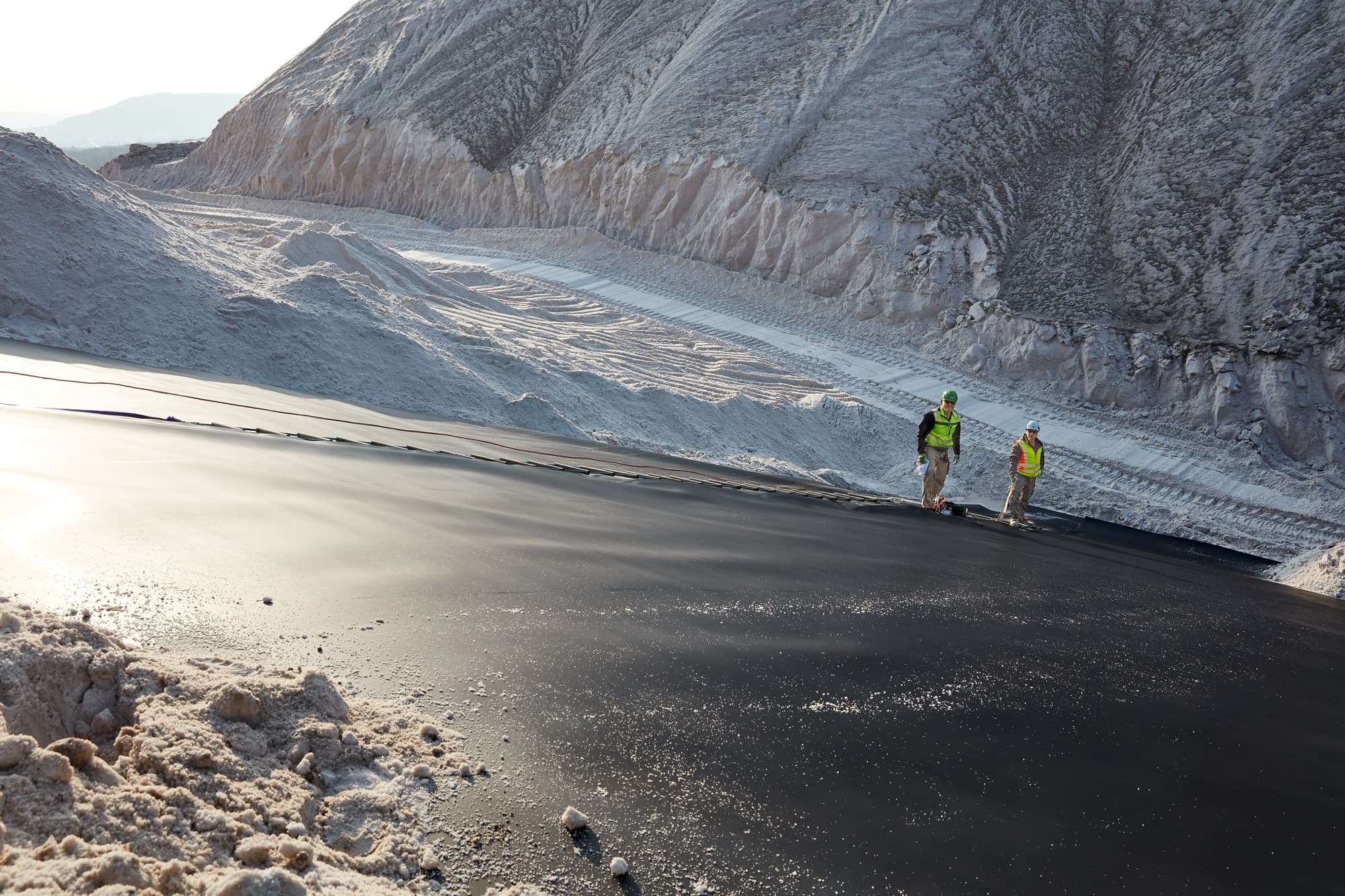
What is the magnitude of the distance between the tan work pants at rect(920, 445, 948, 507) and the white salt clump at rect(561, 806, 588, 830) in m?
8.35

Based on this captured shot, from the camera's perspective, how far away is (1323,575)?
7.52 m

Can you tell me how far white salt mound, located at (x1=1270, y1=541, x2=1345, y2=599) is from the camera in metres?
7.31

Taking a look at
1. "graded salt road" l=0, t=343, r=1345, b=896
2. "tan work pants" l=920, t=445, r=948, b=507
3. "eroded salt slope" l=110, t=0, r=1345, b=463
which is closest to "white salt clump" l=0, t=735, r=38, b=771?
"graded salt road" l=0, t=343, r=1345, b=896

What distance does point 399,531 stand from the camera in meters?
3.50

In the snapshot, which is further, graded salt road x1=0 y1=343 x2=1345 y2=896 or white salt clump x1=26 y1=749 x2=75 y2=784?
graded salt road x1=0 y1=343 x2=1345 y2=896

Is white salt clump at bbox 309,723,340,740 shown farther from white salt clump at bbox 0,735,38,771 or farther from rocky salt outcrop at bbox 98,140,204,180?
rocky salt outcrop at bbox 98,140,204,180

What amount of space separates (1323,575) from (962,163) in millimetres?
12747

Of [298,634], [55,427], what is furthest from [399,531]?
[55,427]

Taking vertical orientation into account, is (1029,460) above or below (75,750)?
above

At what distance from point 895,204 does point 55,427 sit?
15.9m

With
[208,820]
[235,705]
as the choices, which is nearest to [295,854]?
[208,820]

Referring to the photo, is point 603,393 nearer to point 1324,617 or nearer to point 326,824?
point 1324,617

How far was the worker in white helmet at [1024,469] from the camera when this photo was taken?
980 cm

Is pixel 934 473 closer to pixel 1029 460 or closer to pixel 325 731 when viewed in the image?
pixel 1029 460
